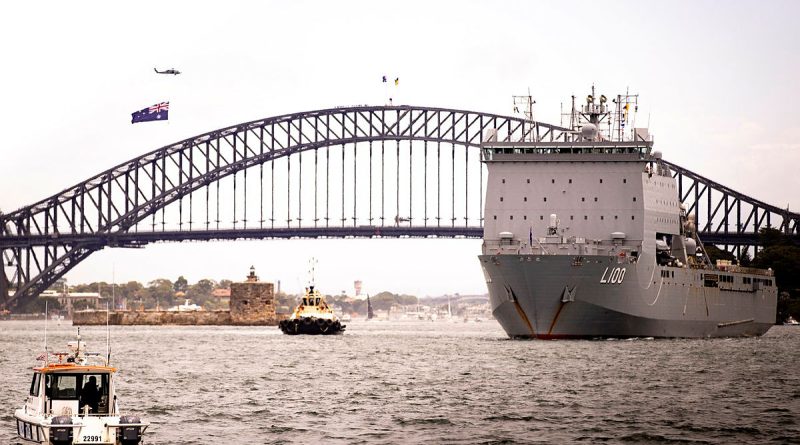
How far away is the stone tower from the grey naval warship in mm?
65247

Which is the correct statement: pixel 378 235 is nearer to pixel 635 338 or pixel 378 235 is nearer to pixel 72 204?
pixel 72 204

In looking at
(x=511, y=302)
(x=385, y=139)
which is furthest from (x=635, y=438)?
(x=385, y=139)

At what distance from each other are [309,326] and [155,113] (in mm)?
27631

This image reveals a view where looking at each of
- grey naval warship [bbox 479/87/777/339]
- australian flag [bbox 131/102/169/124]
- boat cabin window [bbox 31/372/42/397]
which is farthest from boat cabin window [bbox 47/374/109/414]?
australian flag [bbox 131/102/169/124]

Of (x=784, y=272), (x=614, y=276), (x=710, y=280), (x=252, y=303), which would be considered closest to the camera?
(x=614, y=276)

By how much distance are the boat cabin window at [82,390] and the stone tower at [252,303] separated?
363ft

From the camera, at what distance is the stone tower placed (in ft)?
462

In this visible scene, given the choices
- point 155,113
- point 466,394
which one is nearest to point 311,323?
point 155,113

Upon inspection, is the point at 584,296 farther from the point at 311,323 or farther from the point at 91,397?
the point at 91,397

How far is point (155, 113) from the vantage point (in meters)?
120

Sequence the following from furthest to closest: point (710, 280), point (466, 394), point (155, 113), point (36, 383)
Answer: point (155, 113) → point (710, 280) → point (466, 394) → point (36, 383)

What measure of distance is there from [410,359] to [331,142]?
293ft

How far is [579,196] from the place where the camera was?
73625 mm

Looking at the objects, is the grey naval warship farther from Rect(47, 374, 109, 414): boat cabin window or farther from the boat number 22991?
Rect(47, 374, 109, 414): boat cabin window
